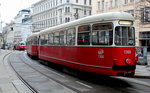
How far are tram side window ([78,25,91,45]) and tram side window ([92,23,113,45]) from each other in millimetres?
444

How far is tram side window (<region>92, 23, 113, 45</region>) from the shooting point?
428 inches

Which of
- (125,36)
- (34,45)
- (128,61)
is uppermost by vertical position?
(125,36)

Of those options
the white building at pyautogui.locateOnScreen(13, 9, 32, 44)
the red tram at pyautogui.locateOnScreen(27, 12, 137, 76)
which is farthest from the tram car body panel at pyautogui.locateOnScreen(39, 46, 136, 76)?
the white building at pyautogui.locateOnScreen(13, 9, 32, 44)

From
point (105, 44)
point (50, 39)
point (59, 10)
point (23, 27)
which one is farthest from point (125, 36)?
point (23, 27)

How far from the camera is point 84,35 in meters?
12.5

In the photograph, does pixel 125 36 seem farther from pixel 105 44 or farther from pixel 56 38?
pixel 56 38

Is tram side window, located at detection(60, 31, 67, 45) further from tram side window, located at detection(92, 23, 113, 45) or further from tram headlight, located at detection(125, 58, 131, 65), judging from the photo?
tram headlight, located at detection(125, 58, 131, 65)

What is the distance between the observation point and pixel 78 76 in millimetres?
14430

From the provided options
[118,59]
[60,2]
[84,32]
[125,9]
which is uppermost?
[60,2]

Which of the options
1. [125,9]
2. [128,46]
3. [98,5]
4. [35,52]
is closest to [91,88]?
[128,46]

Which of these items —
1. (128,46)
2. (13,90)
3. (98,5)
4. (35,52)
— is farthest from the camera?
(98,5)

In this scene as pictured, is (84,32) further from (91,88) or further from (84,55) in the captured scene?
(91,88)

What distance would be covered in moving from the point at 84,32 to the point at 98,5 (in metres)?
48.5

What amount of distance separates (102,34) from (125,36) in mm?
1046
